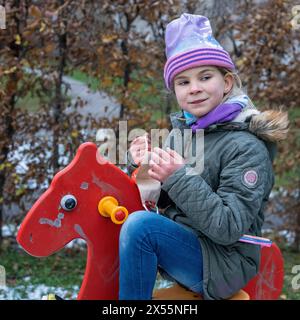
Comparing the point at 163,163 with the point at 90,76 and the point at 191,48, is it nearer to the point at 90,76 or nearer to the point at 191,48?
the point at 191,48

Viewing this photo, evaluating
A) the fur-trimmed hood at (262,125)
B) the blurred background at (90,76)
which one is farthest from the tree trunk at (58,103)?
the fur-trimmed hood at (262,125)

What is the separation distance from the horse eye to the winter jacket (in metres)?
0.39

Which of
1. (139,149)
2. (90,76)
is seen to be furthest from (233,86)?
(90,76)

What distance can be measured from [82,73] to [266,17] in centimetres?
146

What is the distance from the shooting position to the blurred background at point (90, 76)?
15.6 feet

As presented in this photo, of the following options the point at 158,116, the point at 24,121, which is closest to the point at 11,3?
the point at 24,121

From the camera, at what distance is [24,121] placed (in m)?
4.88

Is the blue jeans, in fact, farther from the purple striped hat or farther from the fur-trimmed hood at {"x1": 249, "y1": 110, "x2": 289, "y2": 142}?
the purple striped hat

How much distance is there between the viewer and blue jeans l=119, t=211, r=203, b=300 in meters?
2.55

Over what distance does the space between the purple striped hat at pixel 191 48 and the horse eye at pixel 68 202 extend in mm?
667

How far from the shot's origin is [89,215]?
2709 mm

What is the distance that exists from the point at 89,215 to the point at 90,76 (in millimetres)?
2410

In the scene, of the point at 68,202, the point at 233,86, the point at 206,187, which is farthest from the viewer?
the point at 233,86
